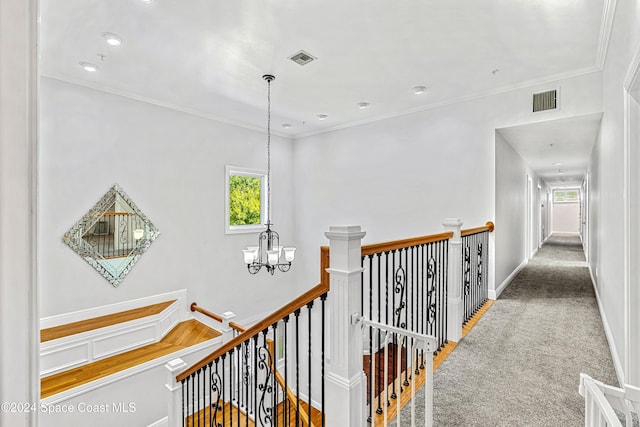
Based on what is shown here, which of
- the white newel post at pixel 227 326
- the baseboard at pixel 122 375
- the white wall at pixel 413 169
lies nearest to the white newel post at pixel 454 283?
the white wall at pixel 413 169

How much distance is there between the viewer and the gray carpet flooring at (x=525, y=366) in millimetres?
2068

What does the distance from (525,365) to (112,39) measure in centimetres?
472

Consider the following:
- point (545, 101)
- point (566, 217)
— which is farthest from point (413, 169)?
point (566, 217)

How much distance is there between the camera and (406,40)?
3.28 metres

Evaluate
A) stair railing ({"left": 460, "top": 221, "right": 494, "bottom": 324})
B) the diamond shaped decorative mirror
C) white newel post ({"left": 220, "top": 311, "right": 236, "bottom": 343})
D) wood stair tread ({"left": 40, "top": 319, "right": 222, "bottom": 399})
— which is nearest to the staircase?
wood stair tread ({"left": 40, "top": 319, "right": 222, "bottom": 399})

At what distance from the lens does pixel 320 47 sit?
3422mm

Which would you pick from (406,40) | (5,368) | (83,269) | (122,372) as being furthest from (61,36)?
(5,368)

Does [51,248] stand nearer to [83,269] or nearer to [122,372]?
[83,269]

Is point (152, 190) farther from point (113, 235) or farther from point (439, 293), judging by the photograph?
point (439, 293)

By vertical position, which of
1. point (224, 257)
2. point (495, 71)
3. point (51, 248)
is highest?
point (495, 71)

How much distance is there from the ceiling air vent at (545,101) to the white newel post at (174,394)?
4989mm

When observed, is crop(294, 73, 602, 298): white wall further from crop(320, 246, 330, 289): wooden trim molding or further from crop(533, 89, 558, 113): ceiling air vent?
crop(320, 246, 330, 289): wooden trim molding

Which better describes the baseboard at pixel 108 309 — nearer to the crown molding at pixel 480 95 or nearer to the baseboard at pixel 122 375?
the baseboard at pixel 122 375

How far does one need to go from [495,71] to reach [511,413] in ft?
11.9
